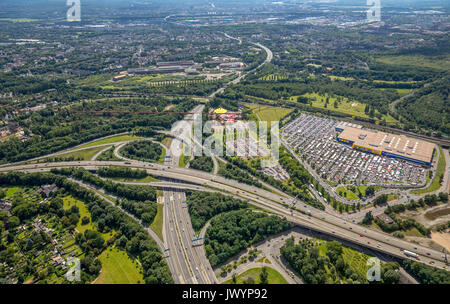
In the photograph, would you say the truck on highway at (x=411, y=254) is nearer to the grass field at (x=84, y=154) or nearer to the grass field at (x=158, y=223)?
the grass field at (x=158, y=223)

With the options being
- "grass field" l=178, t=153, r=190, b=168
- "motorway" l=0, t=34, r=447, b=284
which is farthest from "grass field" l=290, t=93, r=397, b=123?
"grass field" l=178, t=153, r=190, b=168

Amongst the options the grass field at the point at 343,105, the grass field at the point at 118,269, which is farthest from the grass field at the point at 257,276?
the grass field at the point at 343,105

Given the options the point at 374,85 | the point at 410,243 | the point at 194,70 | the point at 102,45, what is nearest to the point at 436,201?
the point at 410,243

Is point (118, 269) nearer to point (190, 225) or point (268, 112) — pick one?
point (190, 225)

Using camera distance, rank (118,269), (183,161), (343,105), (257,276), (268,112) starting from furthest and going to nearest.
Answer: (343,105) < (268,112) < (183,161) < (118,269) < (257,276)

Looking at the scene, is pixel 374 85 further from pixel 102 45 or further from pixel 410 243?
pixel 102 45

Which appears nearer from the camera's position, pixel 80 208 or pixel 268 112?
pixel 80 208

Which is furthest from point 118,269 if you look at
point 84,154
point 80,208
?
point 84,154
